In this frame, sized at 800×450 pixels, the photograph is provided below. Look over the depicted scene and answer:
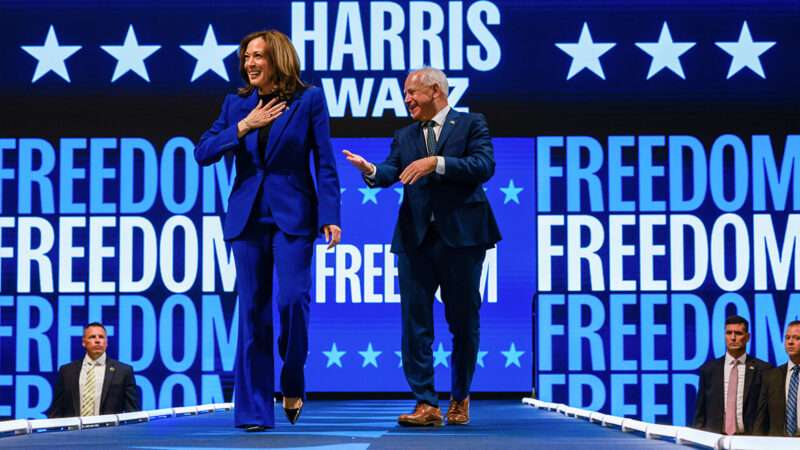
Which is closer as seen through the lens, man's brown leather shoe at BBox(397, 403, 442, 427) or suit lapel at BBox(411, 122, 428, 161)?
man's brown leather shoe at BBox(397, 403, 442, 427)

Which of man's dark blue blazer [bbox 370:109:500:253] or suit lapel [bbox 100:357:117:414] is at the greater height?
man's dark blue blazer [bbox 370:109:500:253]

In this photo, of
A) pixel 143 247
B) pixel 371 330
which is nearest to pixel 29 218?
pixel 143 247

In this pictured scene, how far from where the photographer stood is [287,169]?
3.22 m

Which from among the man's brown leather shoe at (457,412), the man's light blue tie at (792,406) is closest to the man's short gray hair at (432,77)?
the man's brown leather shoe at (457,412)

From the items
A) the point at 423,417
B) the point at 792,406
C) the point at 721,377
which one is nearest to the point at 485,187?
the point at 721,377

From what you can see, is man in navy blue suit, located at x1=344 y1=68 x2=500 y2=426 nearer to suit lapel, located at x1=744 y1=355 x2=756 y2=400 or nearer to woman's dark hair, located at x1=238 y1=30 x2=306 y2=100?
woman's dark hair, located at x1=238 y1=30 x2=306 y2=100

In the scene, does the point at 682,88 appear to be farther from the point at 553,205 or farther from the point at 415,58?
the point at 415,58

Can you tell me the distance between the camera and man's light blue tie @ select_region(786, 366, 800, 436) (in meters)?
5.65

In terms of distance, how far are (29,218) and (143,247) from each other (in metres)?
0.80

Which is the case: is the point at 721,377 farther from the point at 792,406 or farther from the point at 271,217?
the point at 271,217

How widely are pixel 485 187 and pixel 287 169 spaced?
497 cm

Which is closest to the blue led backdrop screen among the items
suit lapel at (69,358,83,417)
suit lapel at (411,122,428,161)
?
suit lapel at (69,358,83,417)

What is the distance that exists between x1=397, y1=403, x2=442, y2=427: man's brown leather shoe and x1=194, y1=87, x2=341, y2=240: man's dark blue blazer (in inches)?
25.8

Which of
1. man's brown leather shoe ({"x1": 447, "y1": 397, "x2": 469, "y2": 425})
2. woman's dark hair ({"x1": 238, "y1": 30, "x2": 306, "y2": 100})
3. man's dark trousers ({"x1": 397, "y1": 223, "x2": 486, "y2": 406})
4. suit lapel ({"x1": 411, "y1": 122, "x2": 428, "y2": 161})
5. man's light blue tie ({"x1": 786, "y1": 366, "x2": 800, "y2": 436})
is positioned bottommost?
man's light blue tie ({"x1": 786, "y1": 366, "x2": 800, "y2": 436})
